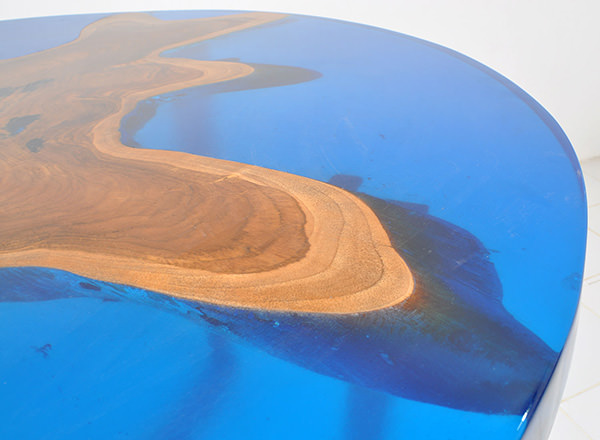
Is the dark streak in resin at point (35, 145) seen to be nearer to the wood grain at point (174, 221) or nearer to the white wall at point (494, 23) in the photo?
the wood grain at point (174, 221)

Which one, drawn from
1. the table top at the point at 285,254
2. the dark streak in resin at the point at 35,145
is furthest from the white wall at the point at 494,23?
the dark streak in resin at the point at 35,145

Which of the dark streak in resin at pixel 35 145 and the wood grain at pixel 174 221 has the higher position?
the dark streak in resin at pixel 35 145

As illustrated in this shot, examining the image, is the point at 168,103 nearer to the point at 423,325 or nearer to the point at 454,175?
the point at 454,175

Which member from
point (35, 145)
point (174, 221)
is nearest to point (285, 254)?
point (174, 221)

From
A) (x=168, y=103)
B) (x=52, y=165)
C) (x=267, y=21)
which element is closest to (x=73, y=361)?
(x=52, y=165)

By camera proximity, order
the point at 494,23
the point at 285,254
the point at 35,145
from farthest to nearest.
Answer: the point at 494,23 < the point at 35,145 < the point at 285,254

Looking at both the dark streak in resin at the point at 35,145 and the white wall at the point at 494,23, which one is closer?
the dark streak in resin at the point at 35,145

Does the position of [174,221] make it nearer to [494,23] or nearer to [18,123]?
[18,123]
